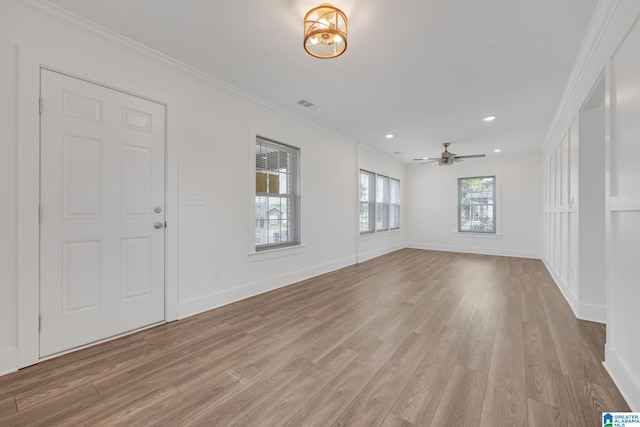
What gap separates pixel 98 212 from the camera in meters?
2.28

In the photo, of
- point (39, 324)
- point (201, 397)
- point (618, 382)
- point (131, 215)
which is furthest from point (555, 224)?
point (39, 324)

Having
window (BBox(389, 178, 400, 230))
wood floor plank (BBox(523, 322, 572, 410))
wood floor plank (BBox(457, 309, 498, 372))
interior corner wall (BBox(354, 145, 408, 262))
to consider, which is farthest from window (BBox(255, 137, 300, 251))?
window (BBox(389, 178, 400, 230))

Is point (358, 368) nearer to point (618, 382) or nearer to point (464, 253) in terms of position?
point (618, 382)

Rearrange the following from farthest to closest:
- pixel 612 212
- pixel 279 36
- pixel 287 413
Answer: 1. pixel 279 36
2. pixel 612 212
3. pixel 287 413

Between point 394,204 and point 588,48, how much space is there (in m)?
5.66

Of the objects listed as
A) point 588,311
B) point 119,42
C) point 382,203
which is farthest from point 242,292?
point 382,203

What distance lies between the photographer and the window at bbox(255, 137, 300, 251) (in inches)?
150

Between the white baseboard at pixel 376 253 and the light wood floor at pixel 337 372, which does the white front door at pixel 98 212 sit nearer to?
the light wood floor at pixel 337 372

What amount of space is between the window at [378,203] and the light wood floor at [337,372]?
3.41 m

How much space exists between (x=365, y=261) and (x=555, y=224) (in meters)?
3.44

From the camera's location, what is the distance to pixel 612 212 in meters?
1.88

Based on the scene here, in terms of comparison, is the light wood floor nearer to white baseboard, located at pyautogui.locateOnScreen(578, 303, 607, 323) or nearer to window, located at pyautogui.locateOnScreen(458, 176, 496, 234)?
white baseboard, located at pyautogui.locateOnScreen(578, 303, 607, 323)

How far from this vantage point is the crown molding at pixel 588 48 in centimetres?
190

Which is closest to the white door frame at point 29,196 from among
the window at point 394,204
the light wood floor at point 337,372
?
the light wood floor at point 337,372
